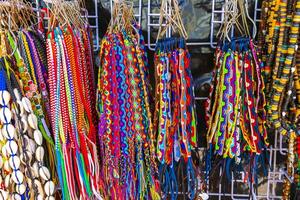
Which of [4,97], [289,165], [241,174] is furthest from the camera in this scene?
[241,174]

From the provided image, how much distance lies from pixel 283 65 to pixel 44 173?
70cm

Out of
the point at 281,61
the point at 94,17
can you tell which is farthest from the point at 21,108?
the point at 281,61

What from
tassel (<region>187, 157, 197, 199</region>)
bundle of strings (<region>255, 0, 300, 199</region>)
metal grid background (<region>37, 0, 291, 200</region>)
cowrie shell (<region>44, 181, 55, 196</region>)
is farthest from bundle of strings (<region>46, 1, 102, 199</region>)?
bundle of strings (<region>255, 0, 300, 199</region>)

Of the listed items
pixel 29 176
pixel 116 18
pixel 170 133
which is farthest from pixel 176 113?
pixel 29 176

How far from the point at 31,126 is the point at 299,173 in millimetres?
747

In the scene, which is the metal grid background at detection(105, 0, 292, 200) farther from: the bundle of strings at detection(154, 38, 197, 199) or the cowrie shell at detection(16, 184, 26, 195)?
the cowrie shell at detection(16, 184, 26, 195)

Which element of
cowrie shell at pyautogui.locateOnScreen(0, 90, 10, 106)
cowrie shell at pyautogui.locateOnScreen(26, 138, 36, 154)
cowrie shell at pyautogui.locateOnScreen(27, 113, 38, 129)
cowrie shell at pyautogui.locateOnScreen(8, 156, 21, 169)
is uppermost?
cowrie shell at pyautogui.locateOnScreen(0, 90, 10, 106)

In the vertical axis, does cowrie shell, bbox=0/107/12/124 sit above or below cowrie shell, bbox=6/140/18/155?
above

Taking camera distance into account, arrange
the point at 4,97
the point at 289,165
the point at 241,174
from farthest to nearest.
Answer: the point at 241,174 → the point at 289,165 → the point at 4,97

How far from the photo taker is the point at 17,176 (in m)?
0.85

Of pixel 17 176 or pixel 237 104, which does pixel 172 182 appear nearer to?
pixel 237 104

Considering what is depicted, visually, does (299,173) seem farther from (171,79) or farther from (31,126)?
(31,126)

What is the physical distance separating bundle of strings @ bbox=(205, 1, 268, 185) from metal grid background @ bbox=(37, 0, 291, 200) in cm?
7

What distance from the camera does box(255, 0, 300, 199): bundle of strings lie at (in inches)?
32.1
